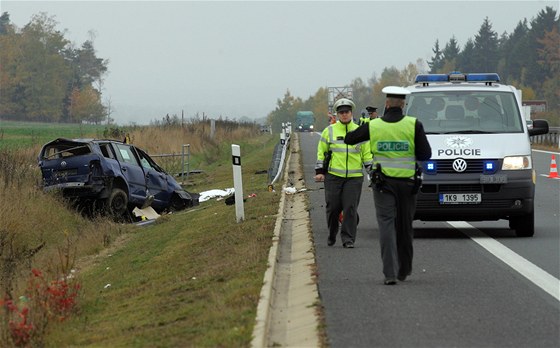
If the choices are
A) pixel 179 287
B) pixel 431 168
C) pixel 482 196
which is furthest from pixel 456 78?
pixel 179 287

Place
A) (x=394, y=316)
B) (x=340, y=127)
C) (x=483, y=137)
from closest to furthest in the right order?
(x=394, y=316) < (x=340, y=127) < (x=483, y=137)

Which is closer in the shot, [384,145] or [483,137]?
[384,145]

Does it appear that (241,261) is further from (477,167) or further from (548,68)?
(548,68)

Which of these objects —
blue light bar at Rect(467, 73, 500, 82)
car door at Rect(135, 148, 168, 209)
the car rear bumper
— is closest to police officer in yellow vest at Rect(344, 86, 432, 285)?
the car rear bumper

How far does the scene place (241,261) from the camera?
11852 mm

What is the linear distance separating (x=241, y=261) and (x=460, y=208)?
3327 millimetres

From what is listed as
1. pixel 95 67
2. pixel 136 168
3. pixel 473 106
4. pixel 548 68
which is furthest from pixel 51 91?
pixel 473 106

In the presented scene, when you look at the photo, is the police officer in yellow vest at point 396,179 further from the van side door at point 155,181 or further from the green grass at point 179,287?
the van side door at point 155,181

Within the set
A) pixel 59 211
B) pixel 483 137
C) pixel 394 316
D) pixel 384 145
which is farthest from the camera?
pixel 59 211

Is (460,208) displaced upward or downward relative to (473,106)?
downward

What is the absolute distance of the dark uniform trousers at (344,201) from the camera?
42.7 feet

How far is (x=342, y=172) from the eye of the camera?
13.0 meters

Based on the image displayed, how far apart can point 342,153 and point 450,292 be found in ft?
12.1

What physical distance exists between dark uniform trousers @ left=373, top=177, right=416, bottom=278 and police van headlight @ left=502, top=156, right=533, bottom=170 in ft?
12.9
